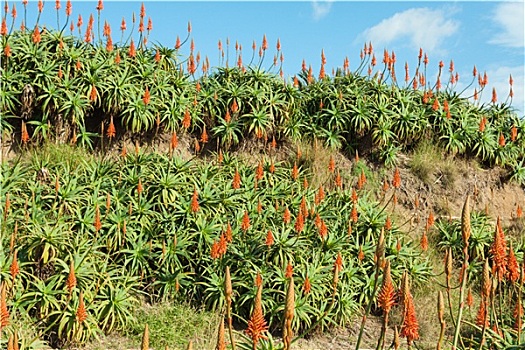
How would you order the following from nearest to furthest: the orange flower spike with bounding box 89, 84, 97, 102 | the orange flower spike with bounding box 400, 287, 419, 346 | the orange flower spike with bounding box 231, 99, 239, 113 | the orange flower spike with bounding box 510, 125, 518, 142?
the orange flower spike with bounding box 400, 287, 419, 346, the orange flower spike with bounding box 89, 84, 97, 102, the orange flower spike with bounding box 231, 99, 239, 113, the orange flower spike with bounding box 510, 125, 518, 142

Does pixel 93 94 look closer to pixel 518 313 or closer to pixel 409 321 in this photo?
pixel 518 313

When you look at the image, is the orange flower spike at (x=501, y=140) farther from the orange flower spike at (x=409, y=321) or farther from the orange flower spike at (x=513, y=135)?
the orange flower spike at (x=409, y=321)

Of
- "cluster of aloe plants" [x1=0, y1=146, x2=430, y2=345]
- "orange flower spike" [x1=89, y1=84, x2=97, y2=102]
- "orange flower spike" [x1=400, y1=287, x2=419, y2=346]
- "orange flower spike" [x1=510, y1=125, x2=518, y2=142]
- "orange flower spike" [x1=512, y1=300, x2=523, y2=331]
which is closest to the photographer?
"orange flower spike" [x1=400, y1=287, x2=419, y2=346]

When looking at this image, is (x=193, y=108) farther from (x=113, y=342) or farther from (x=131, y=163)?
(x=113, y=342)

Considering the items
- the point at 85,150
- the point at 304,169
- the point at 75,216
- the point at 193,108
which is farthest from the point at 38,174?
the point at 304,169

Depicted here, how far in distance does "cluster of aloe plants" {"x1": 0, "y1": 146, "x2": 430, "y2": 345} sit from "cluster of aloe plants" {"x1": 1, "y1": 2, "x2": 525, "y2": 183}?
798mm

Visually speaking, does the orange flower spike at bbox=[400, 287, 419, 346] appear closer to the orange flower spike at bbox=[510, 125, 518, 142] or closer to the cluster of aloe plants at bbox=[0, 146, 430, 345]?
the cluster of aloe plants at bbox=[0, 146, 430, 345]

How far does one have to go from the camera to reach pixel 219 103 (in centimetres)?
855

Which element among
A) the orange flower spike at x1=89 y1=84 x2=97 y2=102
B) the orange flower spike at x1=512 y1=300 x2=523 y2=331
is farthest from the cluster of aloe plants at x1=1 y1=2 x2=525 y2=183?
the orange flower spike at x1=512 y1=300 x2=523 y2=331

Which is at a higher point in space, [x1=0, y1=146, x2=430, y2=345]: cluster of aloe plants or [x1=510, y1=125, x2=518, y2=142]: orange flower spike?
[x1=510, y1=125, x2=518, y2=142]: orange flower spike

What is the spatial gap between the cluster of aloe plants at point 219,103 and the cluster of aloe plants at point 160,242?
0.80 m

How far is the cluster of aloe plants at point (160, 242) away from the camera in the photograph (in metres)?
4.96

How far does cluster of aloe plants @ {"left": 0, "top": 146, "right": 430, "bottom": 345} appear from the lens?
4965 millimetres

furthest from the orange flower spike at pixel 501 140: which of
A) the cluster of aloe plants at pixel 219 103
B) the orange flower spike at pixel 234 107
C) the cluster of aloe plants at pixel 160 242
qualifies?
the orange flower spike at pixel 234 107
